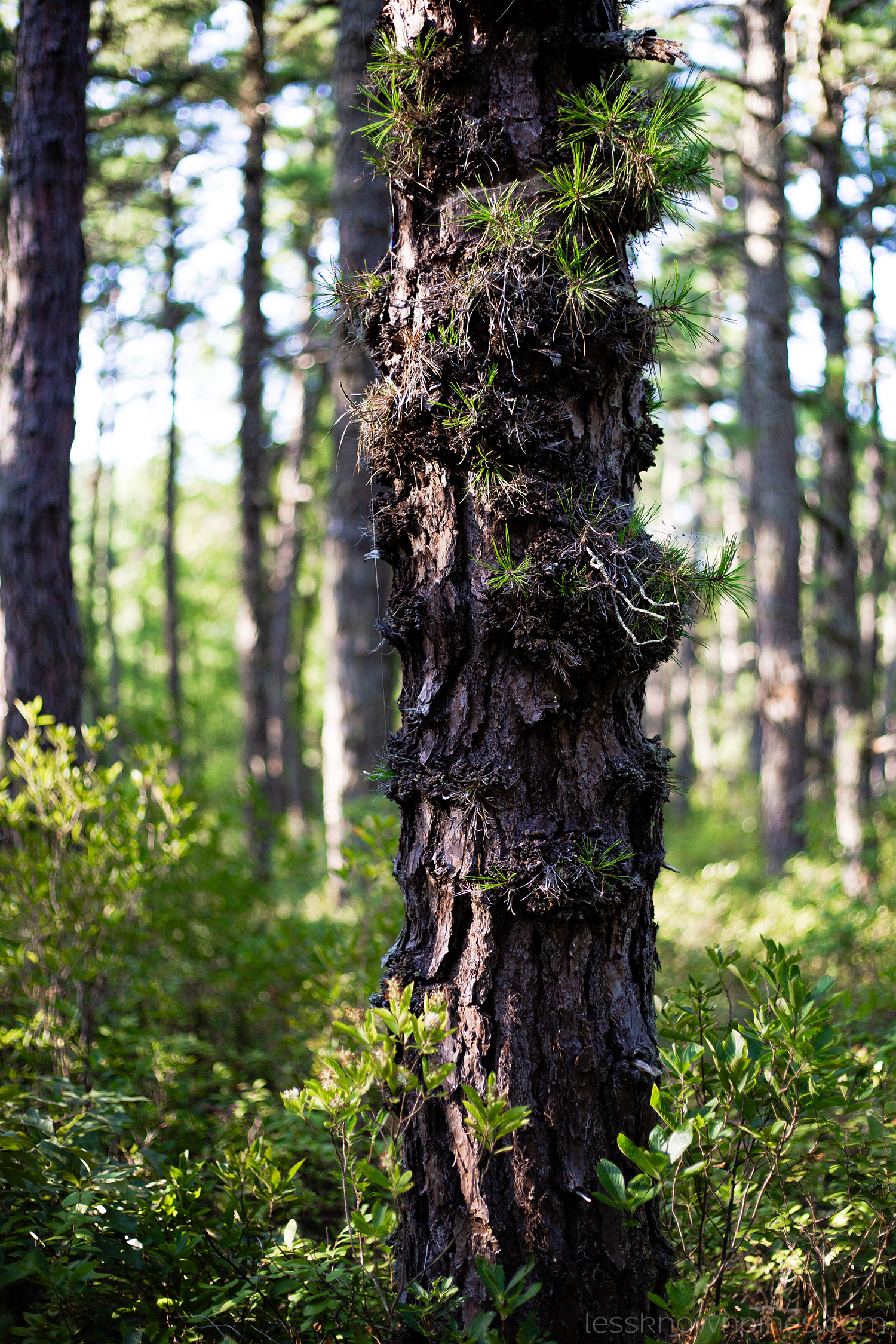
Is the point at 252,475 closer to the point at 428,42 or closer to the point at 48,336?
the point at 48,336

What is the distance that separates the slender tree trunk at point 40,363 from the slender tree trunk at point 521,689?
3671mm

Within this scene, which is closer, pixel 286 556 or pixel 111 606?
pixel 286 556

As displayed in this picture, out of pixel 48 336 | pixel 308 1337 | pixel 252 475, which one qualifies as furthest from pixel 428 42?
pixel 252 475

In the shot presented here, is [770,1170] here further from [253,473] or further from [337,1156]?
[253,473]

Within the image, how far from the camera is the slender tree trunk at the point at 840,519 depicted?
8.05 m

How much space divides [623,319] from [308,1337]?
8.73ft

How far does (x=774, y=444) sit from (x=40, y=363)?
6999mm

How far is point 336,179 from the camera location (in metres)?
6.66

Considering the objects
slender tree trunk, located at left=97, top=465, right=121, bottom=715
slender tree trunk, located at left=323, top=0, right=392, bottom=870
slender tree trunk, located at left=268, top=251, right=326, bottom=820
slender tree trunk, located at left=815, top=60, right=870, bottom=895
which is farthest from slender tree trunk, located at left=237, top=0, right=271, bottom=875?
slender tree trunk, located at left=97, top=465, right=121, bottom=715

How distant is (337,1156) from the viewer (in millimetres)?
2107

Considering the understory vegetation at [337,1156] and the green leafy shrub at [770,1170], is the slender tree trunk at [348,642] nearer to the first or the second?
the understory vegetation at [337,1156]

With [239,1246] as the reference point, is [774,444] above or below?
above

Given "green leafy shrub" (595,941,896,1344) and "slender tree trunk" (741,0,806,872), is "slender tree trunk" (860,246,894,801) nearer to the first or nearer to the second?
"slender tree trunk" (741,0,806,872)

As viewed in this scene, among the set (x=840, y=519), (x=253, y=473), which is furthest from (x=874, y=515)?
(x=253, y=473)
